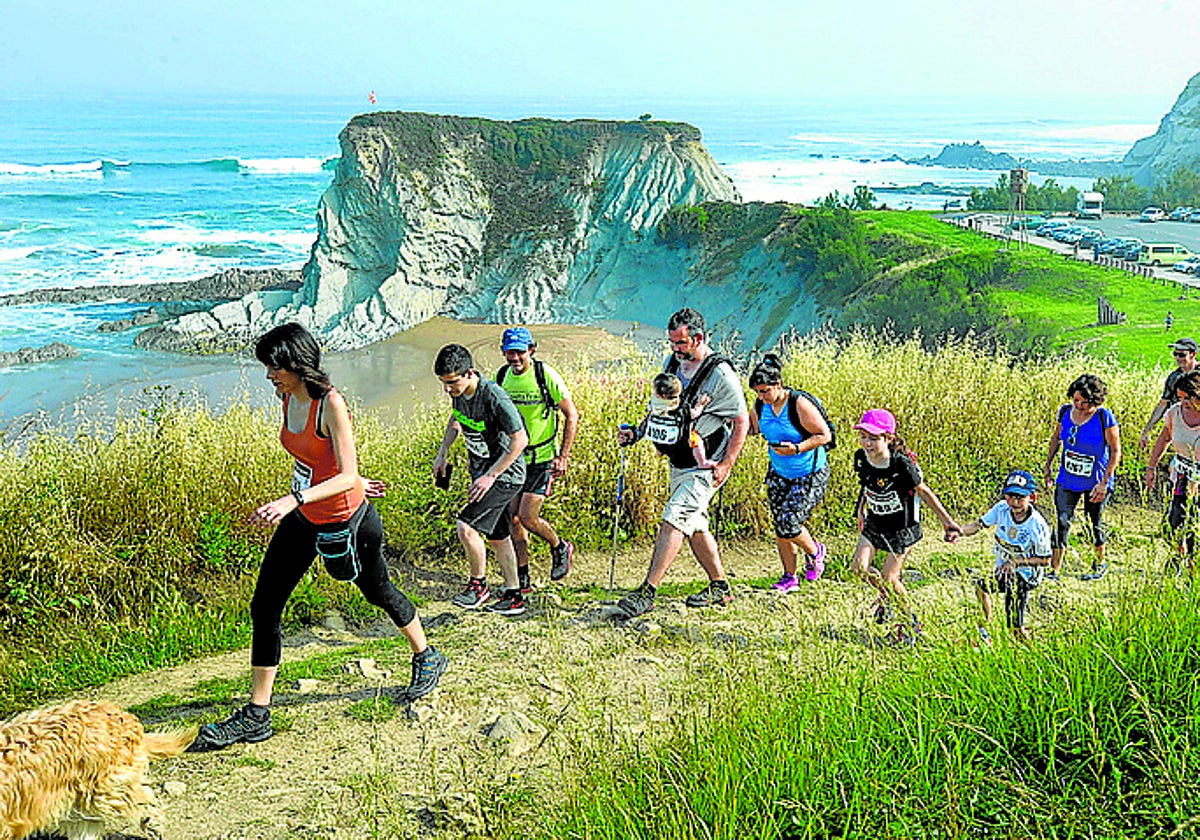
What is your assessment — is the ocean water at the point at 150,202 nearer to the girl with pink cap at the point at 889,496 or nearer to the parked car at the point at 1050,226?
the girl with pink cap at the point at 889,496

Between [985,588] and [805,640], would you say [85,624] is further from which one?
[985,588]

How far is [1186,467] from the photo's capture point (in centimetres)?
675

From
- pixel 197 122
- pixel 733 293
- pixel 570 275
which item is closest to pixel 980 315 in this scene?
pixel 733 293

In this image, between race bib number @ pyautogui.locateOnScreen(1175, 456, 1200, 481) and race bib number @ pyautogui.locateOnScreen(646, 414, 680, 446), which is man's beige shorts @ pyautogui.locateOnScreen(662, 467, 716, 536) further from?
race bib number @ pyautogui.locateOnScreen(1175, 456, 1200, 481)

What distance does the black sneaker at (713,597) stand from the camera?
22.6 feet

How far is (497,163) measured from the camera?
58.6 metres

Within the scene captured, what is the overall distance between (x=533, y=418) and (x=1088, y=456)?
4.07 m

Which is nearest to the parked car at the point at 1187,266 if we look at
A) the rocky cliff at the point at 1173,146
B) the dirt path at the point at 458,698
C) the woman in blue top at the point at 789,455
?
the dirt path at the point at 458,698

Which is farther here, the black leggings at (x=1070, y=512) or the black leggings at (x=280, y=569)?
the black leggings at (x=1070, y=512)

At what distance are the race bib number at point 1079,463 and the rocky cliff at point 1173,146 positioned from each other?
111 meters

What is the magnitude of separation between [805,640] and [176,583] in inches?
182

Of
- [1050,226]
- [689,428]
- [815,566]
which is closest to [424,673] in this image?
[689,428]

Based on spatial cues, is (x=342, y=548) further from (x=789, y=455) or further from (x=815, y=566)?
(x=815, y=566)

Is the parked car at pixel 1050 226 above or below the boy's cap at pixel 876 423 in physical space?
above
